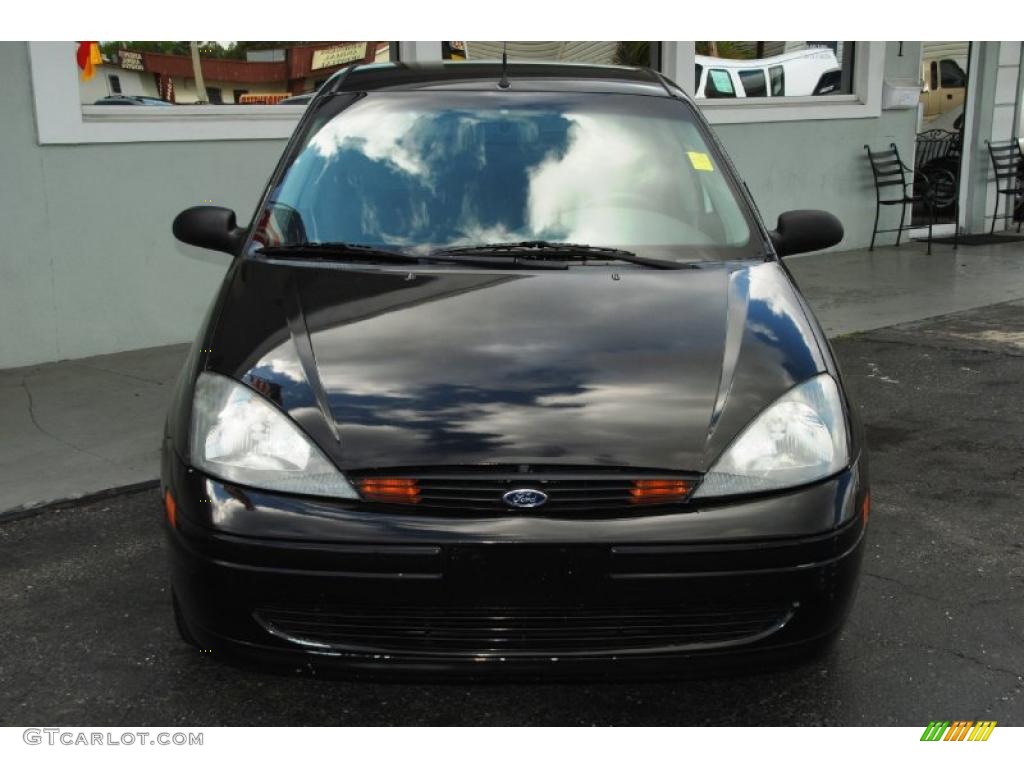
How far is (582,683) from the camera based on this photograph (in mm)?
2666

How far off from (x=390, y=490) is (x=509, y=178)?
1.55 m

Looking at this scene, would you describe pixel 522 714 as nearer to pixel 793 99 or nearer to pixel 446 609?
pixel 446 609

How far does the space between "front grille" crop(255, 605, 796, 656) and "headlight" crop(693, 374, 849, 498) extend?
29cm

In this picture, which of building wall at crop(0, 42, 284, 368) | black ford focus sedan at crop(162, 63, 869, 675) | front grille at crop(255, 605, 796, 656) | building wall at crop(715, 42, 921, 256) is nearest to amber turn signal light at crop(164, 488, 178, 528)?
black ford focus sedan at crop(162, 63, 869, 675)

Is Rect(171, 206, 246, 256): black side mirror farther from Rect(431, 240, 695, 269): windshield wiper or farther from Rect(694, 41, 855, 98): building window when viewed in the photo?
Rect(694, 41, 855, 98): building window

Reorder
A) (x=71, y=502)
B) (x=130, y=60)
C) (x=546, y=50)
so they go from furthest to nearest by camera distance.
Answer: (x=546, y=50) < (x=130, y=60) < (x=71, y=502)

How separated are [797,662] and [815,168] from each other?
30.8 feet

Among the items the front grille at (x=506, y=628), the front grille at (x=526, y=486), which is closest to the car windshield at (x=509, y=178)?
the front grille at (x=526, y=486)

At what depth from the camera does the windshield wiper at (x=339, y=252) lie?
3.54m

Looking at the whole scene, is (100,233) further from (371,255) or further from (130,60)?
(371,255)

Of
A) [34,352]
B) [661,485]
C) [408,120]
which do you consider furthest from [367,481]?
[34,352]

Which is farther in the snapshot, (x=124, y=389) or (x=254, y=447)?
(x=124, y=389)
